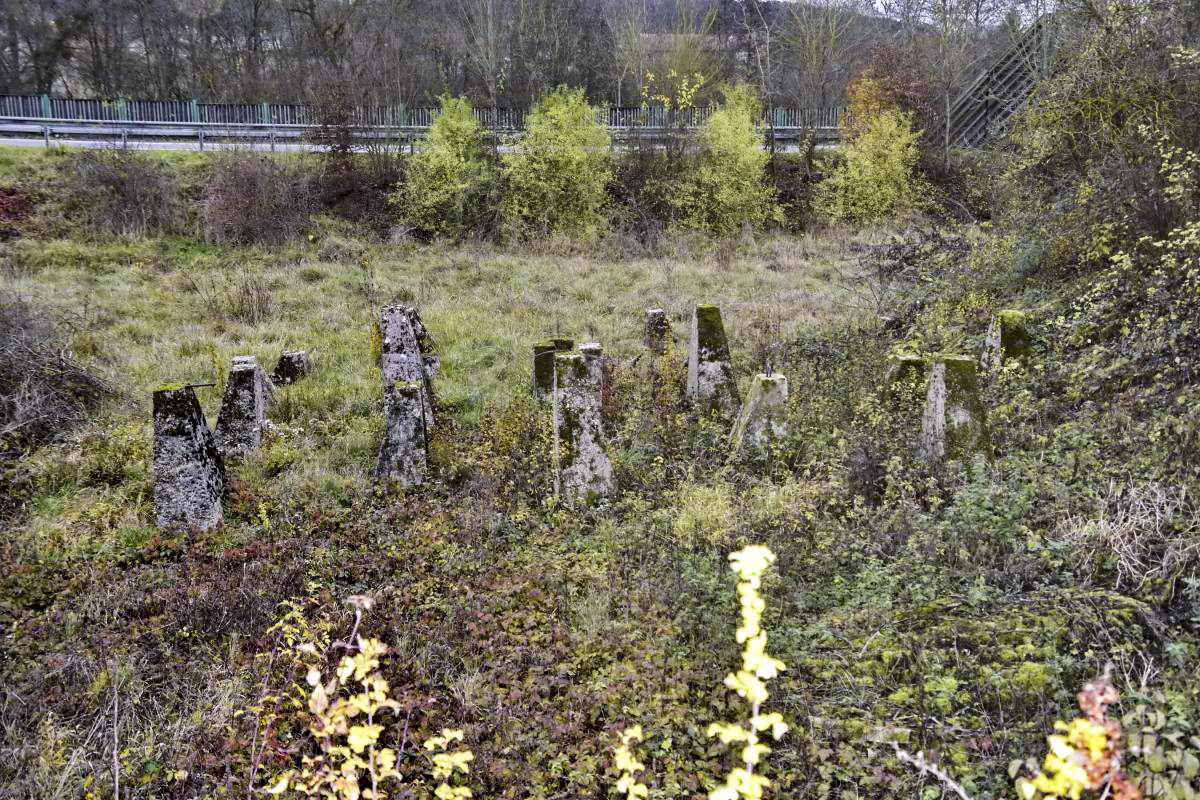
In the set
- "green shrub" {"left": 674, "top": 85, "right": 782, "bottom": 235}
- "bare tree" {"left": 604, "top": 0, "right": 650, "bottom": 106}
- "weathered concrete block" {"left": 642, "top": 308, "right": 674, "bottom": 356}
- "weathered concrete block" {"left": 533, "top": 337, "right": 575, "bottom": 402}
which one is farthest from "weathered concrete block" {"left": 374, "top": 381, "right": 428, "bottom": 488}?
"bare tree" {"left": 604, "top": 0, "right": 650, "bottom": 106}

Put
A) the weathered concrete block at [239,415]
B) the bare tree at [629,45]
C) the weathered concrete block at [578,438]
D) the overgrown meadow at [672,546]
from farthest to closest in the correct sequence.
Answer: the bare tree at [629,45] < the weathered concrete block at [239,415] < the weathered concrete block at [578,438] < the overgrown meadow at [672,546]

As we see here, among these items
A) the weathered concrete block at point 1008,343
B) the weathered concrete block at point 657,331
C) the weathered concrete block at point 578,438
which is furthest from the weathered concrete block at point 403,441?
the weathered concrete block at point 1008,343

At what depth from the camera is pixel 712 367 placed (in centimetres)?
827

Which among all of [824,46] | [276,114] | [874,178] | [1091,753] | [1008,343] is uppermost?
[824,46]

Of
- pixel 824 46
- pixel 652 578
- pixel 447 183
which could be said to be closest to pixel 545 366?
pixel 652 578

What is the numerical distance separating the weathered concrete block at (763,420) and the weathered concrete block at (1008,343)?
2.54 m

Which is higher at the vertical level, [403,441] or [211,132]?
[211,132]

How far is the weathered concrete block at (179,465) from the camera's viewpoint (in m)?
6.38

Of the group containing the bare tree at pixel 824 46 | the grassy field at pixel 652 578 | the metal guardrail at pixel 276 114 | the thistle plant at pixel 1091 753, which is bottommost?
the grassy field at pixel 652 578

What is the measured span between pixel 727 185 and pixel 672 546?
2000 cm

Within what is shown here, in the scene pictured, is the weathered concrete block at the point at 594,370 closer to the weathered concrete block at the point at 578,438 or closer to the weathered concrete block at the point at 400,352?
the weathered concrete block at the point at 578,438

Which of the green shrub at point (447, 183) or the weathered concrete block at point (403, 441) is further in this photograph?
the green shrub at point (447, 183)

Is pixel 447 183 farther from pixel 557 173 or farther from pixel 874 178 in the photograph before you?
pixel 874 178

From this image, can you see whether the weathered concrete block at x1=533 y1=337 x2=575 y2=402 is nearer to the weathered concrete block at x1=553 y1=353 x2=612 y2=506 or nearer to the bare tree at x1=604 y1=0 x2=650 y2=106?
the weathered concrete block at x1=553 y1=353 x2=612 y2=506
